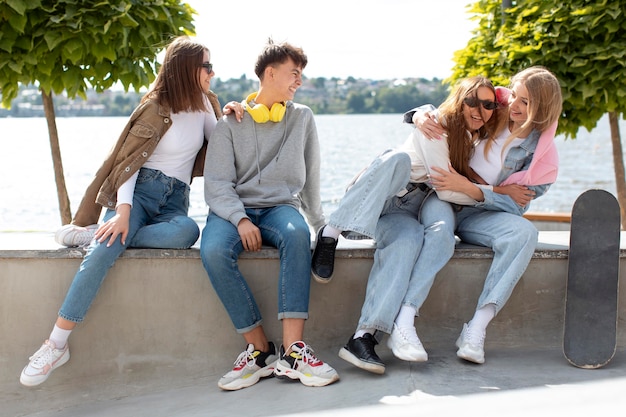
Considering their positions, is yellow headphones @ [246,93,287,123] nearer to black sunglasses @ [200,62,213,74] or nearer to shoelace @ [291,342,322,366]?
black sunglasses @ [200,62,213,74]

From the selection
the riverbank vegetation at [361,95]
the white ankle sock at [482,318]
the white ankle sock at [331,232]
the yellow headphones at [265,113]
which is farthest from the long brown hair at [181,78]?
the riverbank vegetation at [361,95]

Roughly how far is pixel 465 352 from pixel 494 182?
90 centimetres

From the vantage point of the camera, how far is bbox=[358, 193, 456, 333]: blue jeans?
362cm

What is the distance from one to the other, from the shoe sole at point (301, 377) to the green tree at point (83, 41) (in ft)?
7.70

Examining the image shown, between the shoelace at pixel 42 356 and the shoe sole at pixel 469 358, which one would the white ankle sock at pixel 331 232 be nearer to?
the shoe sole at pixel 469 358

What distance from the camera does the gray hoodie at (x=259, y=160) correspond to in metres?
3.94

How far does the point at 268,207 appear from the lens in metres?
3.98

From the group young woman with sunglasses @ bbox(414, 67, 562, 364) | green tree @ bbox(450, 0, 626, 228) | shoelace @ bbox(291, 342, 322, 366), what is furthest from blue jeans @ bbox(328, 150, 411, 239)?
green tree @ bbox(450, 0, 626, 228)

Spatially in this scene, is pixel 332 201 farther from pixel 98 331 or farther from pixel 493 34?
pixel 98 331

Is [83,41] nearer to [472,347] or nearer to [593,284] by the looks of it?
[472,347]

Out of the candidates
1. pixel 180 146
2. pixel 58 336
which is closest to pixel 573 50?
pixel 180 146

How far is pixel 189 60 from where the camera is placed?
155 inches

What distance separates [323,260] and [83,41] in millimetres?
2221

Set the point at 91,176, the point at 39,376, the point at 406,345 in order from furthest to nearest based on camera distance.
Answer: the point at 91,176 → the point at 39,376 → the point at 406,345
